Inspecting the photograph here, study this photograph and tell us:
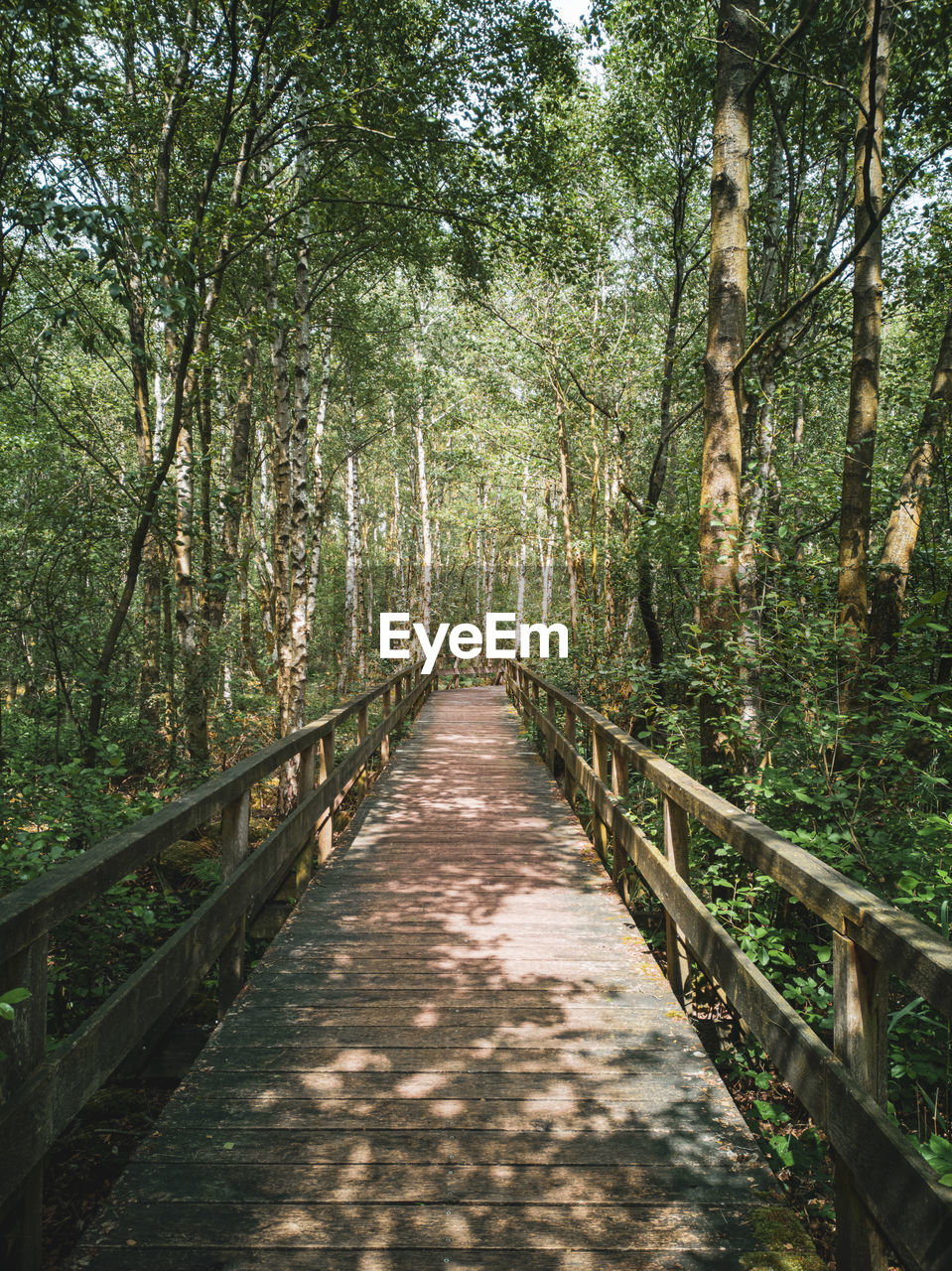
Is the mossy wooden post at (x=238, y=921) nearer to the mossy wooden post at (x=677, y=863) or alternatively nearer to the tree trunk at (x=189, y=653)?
the mossy wooden post at (x=677, y=863)

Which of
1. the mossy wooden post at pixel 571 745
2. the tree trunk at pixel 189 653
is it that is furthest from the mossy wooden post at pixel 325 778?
the tree trunk at pixel 189 653

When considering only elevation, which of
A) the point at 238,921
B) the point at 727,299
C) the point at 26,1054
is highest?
the point at 727,299

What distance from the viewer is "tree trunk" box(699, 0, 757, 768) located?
5145mm

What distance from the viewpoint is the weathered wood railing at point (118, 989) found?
1793 millimetres

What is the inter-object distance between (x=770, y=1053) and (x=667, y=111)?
12525 mm

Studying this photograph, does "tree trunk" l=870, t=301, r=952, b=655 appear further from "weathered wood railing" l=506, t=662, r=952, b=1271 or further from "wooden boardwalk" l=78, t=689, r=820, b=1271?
"weathered wood railing" l=506, t=662, r=952, b=1271

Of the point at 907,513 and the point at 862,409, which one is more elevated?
the point at 862,409

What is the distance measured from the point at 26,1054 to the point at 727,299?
5.58 meters

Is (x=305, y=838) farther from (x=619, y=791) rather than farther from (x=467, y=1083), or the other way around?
(x=467, y=1083)

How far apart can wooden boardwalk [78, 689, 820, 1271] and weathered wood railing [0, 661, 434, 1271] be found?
0.39m

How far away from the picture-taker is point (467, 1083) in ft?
9.48

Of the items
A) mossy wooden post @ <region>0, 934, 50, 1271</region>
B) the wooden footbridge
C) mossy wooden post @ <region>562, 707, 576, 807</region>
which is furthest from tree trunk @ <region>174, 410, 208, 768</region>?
mossy wooden post @ <region>0, 934, 50, 1271</region>

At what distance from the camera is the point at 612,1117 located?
106 inches

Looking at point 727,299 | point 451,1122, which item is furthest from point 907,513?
point 451,1122
